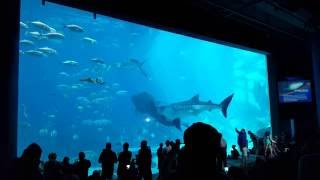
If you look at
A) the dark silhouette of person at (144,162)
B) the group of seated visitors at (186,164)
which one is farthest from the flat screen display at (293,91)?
the dark silhouette of person at (144,162)

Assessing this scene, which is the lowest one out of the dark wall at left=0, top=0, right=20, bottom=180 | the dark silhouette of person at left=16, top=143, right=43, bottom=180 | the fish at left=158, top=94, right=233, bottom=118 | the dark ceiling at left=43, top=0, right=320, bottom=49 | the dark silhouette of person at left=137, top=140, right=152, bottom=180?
the dark silhouette of person at left=137, top=140, right=152, bottom=180

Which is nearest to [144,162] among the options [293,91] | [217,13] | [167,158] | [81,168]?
[167,158]

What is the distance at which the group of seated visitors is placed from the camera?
1.59 meters

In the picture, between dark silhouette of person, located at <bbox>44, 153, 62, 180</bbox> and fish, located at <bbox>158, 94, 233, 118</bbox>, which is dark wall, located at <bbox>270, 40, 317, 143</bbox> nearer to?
dark silhouette of person, located at <bbox>44, 153, 62, 180</bbox>

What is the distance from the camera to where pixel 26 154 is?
405 centimetres

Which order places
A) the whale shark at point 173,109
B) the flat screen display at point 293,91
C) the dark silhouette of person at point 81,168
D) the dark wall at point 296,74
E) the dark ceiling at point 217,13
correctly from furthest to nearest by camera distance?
1. the whale shark at point 173,109
2. the dark wall at point 296,74
3. the flat screen display at point 293,91
4. the dark ceiling at point 217,13
5. the dark silhouette of person at point 81,168

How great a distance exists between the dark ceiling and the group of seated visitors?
3.62 m

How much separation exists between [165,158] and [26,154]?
185 inches

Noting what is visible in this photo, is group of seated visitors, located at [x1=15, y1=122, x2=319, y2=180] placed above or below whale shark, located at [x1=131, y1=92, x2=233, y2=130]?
below

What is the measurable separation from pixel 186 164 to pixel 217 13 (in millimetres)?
10533

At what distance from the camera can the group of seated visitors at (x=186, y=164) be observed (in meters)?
1.59

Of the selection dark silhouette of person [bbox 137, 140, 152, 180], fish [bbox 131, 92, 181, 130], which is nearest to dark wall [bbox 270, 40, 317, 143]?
dark silhouette of person [bbox 137, 140, 152, 180]

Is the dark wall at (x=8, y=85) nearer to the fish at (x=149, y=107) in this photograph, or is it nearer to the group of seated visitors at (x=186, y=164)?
the group of seated visitors at (x=186, y=164)

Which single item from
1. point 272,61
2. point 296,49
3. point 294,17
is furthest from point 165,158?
point 296,49
